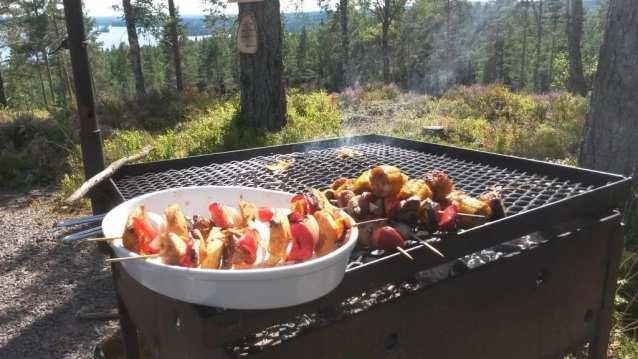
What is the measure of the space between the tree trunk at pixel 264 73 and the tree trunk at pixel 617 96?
399 cm

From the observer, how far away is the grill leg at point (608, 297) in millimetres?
2182

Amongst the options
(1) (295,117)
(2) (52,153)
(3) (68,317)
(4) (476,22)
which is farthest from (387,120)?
(4) (476,22)

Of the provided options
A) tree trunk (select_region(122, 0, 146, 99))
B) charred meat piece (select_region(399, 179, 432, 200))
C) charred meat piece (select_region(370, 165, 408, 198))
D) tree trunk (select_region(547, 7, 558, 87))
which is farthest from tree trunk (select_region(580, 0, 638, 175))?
tree trunk (select_region(547, 7, 558, 87))

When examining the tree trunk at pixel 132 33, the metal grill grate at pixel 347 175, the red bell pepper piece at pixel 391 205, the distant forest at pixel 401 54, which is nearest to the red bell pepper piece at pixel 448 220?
the red bell pepper piece at pixel 391 205

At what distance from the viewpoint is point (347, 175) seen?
2.37m

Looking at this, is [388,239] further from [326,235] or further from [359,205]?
[326,235]

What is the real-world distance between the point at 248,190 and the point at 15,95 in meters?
55.9

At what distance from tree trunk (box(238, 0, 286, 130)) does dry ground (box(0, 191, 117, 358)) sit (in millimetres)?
2700

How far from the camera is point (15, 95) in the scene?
157ft

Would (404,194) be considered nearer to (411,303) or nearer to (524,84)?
(411,303)

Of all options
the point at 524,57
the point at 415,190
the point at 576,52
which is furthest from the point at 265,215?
the point at 524,57

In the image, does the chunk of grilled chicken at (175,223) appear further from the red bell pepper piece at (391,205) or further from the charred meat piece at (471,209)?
the charred meat piece at (471,209)

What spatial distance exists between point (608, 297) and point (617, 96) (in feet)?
7.88

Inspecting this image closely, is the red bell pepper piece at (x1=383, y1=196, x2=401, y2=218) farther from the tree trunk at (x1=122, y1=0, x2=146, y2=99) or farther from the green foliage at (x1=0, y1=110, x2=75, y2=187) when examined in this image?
the tree trunk at (x1=122, y1=0, x2=146, y2=99)
